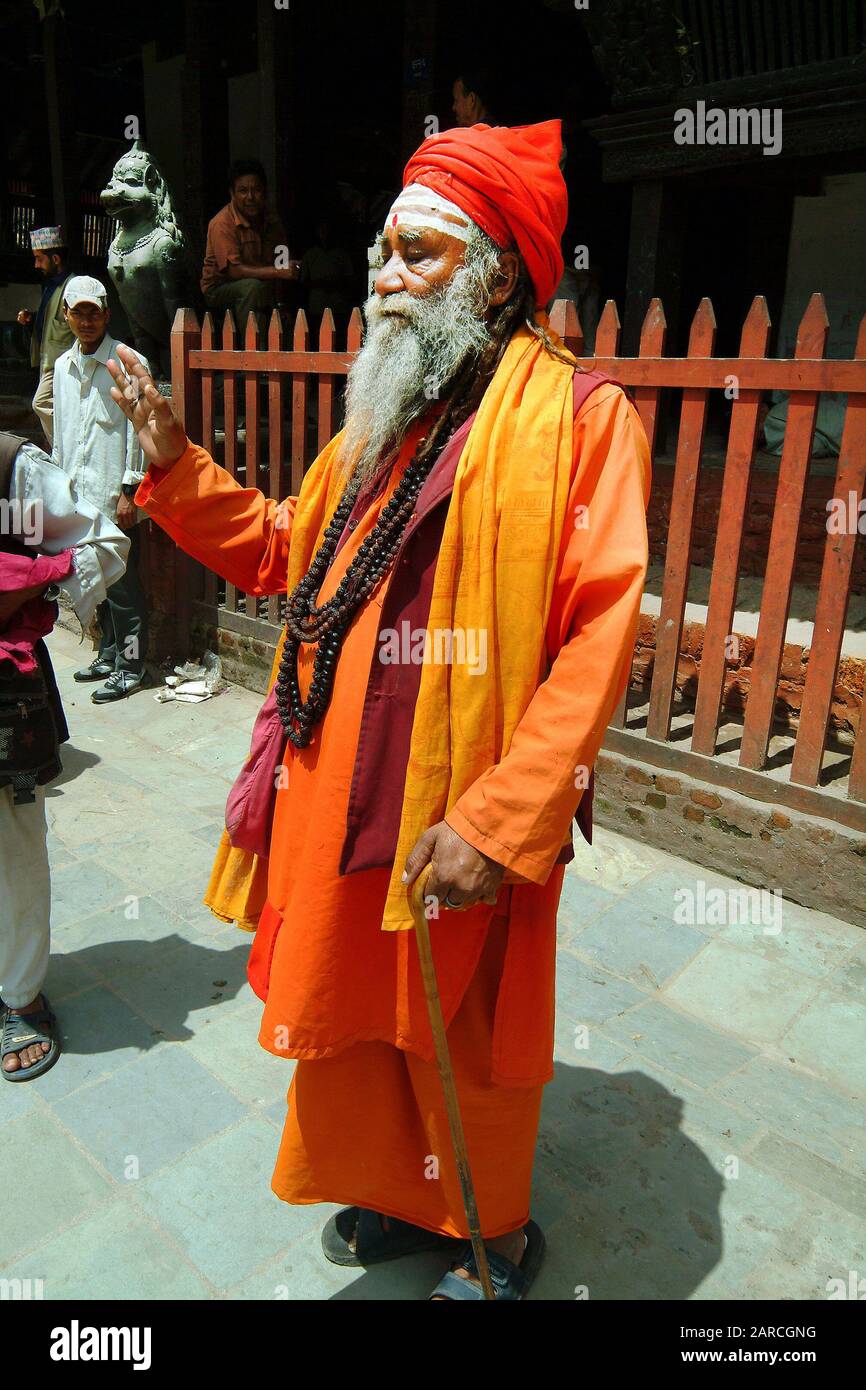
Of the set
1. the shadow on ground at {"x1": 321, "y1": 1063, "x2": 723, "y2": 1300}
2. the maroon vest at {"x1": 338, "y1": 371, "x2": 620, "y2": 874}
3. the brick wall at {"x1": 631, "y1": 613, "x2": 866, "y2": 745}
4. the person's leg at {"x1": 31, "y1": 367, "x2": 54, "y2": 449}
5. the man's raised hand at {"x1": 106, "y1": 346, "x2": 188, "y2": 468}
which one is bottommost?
the shadow on ground at {"x1": 321, "y1": 1063, "x2": 723, "y2": 1300}

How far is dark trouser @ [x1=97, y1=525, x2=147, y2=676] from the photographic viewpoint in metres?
5.74

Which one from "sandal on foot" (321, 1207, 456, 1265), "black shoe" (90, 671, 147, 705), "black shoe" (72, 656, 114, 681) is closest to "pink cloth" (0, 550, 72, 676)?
"sandal on foot" (321, 1207, 456, 1265)

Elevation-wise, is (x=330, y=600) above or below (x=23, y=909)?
above

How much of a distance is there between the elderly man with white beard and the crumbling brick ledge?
73.8 inches

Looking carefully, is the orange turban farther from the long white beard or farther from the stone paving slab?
the stone paving slab

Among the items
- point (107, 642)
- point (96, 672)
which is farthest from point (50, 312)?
point (96, 672)

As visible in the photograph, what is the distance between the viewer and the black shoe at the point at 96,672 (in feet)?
19.3

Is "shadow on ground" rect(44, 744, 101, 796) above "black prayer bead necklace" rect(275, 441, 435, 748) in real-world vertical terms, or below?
below

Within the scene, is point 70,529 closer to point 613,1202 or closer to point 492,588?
point 492,588

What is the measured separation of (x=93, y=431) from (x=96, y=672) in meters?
1.44

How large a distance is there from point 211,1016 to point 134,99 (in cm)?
1266

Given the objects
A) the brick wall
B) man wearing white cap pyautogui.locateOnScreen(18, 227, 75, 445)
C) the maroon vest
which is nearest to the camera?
the maroon vest

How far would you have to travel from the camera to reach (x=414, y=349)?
1.84m
